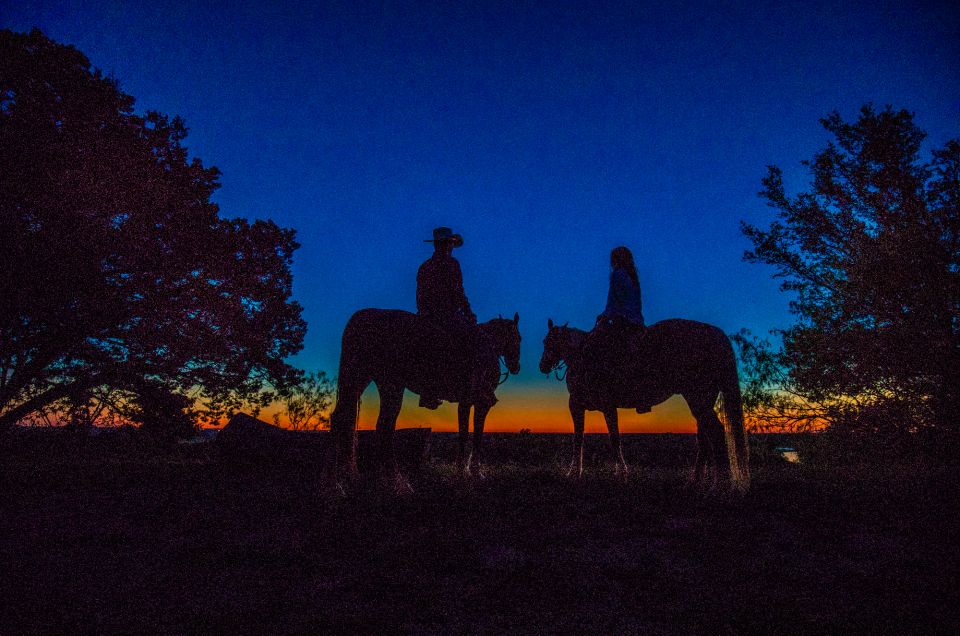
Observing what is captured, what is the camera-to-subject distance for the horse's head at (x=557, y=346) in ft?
30.7

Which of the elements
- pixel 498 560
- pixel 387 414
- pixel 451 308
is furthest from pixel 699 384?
pixel 387 414

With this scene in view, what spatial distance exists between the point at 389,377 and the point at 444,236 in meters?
2.49

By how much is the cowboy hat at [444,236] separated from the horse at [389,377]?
1.53m

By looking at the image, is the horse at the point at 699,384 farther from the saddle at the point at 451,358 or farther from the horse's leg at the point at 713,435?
the saddle at the point at 451,358

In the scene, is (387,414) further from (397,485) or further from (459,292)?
(459,292)

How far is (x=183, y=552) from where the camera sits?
175 inches

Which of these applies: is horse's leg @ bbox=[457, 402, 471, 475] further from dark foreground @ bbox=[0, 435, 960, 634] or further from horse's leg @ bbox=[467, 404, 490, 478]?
dark foreground @ bbox=[0, 435, 960, 634]

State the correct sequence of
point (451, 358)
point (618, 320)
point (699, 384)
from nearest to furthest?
point (699, 384)
point (451, 358)
point (618, 320)

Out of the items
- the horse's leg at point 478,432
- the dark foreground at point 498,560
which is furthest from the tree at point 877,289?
the horse's leg at point 478,432

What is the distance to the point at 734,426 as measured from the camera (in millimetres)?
6305

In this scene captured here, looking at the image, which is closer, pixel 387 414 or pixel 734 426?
pixel 734 426

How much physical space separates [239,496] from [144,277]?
6.36 meters

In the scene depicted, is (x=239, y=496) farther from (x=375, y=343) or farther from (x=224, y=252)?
(x=224, y=252)

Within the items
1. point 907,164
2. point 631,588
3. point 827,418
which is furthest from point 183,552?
point 907,164
